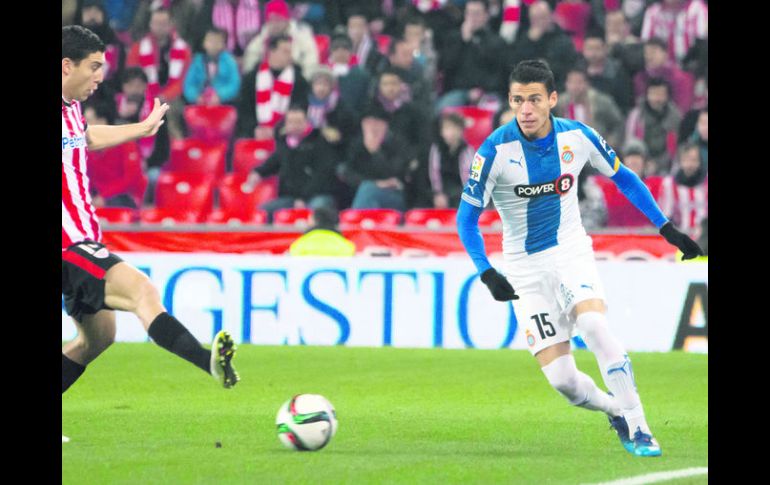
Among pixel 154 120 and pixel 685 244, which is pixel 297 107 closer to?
pixel 154 120

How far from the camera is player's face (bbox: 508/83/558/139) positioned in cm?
752

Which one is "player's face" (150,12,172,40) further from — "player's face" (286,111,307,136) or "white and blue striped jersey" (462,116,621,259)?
"white and blue striped jersey" (462,116,621,259)

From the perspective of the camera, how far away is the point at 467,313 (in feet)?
43.9

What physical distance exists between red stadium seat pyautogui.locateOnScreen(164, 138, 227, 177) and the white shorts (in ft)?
32.9

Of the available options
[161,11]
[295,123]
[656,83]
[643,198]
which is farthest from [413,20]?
[643,198]

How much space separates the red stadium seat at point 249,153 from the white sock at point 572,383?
10.0 meters

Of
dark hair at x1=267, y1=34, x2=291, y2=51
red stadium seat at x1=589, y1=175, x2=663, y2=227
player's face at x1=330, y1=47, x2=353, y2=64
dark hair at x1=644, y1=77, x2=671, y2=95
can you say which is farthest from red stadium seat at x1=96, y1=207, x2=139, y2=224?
dark hair at x1=644, y1=77, x2=671, y2=95

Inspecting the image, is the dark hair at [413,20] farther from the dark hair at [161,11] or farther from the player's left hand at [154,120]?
the player's left hand at [154,120]

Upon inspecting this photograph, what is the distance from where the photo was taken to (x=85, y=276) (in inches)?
296

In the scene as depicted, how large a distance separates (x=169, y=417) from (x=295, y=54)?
9.28 m

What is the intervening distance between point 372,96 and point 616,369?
390 inches

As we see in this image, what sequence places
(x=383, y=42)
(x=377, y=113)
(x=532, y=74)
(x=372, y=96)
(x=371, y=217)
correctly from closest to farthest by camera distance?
1. (x=532, y=74)
2. (x=371, y=217)
3. (x=377, y=113)
4. (x=372, y=96)
5. (x=383, y=42)
